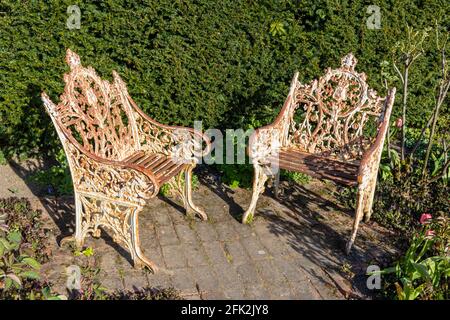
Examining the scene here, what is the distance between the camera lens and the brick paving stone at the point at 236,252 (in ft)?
14.9

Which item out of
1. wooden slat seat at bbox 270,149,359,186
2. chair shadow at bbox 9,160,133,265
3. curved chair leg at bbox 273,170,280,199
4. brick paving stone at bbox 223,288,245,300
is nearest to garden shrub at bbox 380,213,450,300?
wooden slat seat at bbox 270,149,359,186

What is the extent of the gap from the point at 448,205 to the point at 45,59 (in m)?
4.52

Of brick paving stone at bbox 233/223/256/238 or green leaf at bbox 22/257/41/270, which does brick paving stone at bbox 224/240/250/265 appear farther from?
green leaf at bbox 22/257/41/270

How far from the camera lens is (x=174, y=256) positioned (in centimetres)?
456

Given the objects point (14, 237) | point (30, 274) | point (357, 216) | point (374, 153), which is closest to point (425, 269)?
point (357, 216)

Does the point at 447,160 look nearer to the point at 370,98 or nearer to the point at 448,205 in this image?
the point at 448,205

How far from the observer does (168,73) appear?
5.54 metres

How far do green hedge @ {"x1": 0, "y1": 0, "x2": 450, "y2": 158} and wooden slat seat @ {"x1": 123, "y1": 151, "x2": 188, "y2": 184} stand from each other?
3.11 ft

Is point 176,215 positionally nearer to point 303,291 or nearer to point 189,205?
point 189,205

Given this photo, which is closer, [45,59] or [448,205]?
[448,205]

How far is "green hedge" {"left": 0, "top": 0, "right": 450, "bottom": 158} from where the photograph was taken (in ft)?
17.4
